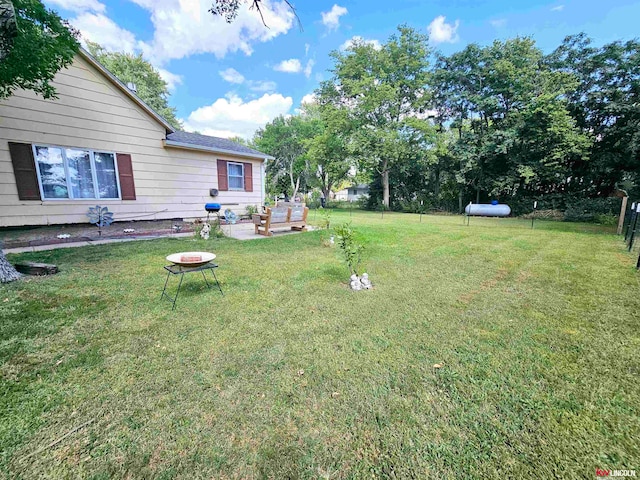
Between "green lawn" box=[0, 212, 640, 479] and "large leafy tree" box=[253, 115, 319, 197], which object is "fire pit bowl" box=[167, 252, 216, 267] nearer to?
"green lawn" box=[0, 212, 640, 479]

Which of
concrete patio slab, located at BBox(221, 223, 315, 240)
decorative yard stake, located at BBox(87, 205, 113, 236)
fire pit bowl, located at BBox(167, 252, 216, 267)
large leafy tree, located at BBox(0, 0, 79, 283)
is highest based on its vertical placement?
large leafy tree, located at BBox(0, 0, 79, 283)

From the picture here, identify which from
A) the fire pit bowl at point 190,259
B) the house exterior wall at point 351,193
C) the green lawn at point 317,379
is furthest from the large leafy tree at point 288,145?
the green lawn at point 317,379

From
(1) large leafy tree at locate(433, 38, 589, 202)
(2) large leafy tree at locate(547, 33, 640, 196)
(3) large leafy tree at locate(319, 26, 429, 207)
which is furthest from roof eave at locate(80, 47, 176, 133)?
(2) large leafy tree at locate(547, 33, 640, 196)

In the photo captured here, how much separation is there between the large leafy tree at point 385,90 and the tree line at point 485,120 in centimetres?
8

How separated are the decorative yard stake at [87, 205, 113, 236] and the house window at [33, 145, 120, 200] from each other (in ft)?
1.19

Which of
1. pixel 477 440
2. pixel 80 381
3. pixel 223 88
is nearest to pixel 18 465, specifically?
pixel 80 381

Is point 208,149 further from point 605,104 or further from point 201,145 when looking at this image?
point 605,104

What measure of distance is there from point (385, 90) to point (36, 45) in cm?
1919

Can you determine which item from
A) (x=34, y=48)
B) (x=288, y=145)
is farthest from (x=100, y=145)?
(x=288, y=145)

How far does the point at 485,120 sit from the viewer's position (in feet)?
62.7

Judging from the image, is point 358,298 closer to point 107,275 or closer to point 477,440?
point 477,440

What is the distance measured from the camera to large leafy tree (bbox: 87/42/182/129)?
24.5m

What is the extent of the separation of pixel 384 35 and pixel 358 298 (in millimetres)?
24084

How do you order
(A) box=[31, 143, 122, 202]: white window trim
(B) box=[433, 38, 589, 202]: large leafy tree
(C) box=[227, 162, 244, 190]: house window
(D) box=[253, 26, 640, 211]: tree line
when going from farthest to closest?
(B) box=[433, 38, 589, 202]: large leafy tree, (D) box=[253, 26, 640, 211]: tree line, (C) box=[227, 162, 244, 190]: house window, (A) box=[31, 143, 122, 202]: white window trim
